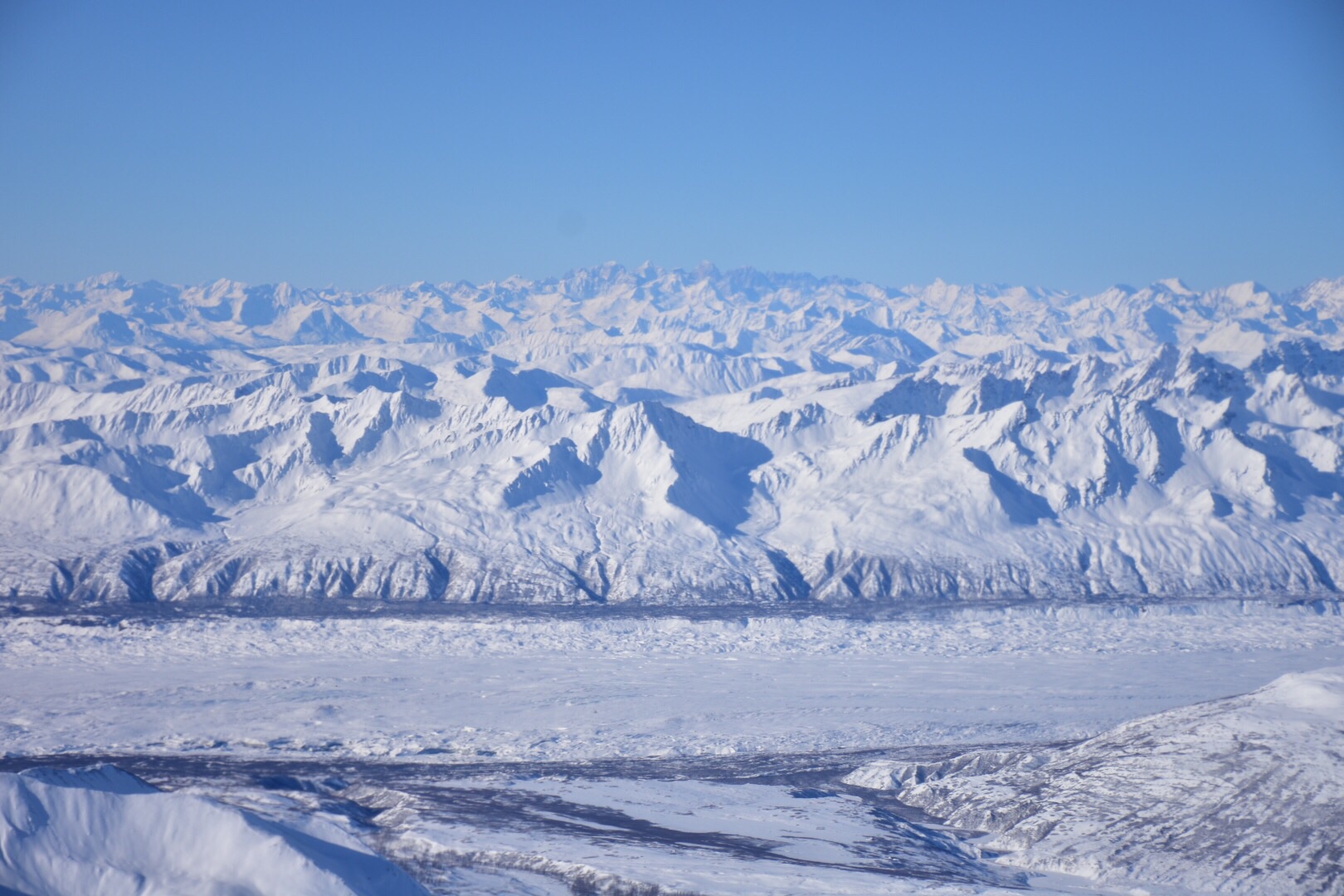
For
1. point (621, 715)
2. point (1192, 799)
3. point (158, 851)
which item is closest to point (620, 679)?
point (621, 715)

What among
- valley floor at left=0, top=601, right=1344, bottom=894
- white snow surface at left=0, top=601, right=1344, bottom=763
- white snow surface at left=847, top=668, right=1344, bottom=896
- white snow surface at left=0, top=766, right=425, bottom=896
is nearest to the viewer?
white snow surface at left=0, top=766, right=425, bottom=896

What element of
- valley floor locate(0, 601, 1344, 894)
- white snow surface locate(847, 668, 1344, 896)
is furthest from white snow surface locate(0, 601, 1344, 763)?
white snow surface locate(847, 668, 1344, 896)

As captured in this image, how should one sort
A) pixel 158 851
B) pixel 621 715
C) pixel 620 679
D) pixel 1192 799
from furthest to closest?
pixel 620 679
pixel 621 715
pixel 1192 799
pixel 158 851

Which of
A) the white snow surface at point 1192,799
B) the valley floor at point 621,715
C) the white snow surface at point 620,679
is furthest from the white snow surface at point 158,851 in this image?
the white snow surface at point 620,679

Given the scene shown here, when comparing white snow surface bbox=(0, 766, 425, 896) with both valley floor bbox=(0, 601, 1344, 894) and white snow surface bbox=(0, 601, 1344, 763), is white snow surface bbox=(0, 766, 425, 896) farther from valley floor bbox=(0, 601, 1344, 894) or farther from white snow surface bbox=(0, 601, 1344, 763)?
white snow surface bbox=(0, 601, 1344, 763)

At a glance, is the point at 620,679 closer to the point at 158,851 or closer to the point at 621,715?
the point at 621,715

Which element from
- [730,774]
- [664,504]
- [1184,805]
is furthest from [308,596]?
[1184,805]
